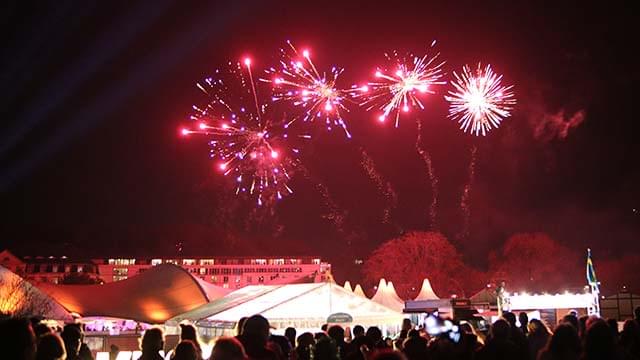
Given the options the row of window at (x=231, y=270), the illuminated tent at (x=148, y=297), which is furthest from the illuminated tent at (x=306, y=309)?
the row of window at (x=231, y=270)

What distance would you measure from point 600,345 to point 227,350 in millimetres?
2747

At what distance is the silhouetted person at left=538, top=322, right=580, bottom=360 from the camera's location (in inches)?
192

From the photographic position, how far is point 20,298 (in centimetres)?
2281

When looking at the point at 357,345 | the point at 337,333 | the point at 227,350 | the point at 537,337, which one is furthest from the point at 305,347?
the point at 227,350

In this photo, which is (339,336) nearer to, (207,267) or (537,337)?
(537,337)

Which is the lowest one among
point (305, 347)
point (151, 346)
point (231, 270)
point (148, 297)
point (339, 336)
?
point (305, 347)

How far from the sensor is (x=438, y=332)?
641 centimetres

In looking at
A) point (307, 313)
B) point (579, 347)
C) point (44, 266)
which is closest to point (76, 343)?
point (579, 347)

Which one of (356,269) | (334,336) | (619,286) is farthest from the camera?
(356,269)

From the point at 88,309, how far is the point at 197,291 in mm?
6442

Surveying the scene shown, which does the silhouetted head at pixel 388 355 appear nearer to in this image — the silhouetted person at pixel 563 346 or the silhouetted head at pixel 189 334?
the silhouetted person at pixel 563 346

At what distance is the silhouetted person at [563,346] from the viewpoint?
489 centimetres

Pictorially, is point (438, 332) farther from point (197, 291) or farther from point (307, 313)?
point (197, 291)

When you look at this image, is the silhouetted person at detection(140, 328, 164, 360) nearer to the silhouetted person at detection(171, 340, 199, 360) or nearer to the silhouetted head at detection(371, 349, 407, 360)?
the silhouetted person at detection(171, 340, 199, 360)
